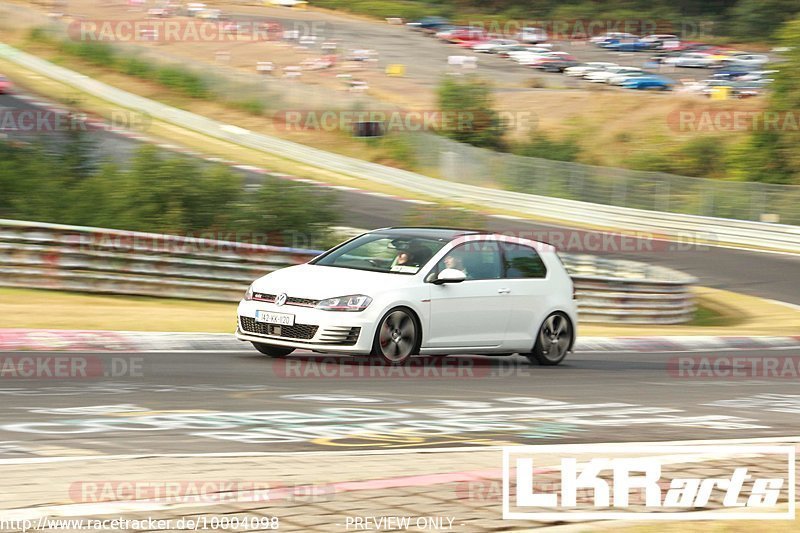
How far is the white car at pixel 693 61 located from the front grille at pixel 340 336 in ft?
248

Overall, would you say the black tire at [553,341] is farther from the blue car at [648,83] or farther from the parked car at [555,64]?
the parked car at [555,64]

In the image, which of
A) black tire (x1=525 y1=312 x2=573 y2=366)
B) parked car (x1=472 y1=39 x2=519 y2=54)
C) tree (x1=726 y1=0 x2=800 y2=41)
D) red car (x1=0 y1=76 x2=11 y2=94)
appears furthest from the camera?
tree (x1=726 y1=0 x2=800 y2=41)

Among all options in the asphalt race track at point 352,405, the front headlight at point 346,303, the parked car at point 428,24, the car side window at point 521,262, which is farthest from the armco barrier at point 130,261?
the parked car at point 428,24

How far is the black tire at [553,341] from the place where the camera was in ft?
47.8

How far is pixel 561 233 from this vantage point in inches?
1501

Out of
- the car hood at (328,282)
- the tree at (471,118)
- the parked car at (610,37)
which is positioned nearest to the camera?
the car hood at (328,282)

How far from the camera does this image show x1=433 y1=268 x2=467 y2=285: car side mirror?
1312cm

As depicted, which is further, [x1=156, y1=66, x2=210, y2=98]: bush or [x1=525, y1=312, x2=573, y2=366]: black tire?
[x1=156, y1=66, x2=210, y2=98]: bush

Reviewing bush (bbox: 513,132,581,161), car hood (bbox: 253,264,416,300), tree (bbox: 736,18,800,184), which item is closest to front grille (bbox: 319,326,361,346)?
car hood (bbox: 253,264,416,300)

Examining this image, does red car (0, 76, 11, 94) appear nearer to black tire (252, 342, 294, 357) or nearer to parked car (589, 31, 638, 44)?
black tire (252, 342, 294, 357)

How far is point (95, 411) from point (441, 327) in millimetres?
5197

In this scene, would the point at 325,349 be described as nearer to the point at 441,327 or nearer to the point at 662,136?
the point at 441,327

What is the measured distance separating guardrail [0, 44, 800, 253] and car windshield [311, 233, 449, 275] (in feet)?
90.8

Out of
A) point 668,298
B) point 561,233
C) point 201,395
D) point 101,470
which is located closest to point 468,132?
point 561,233
